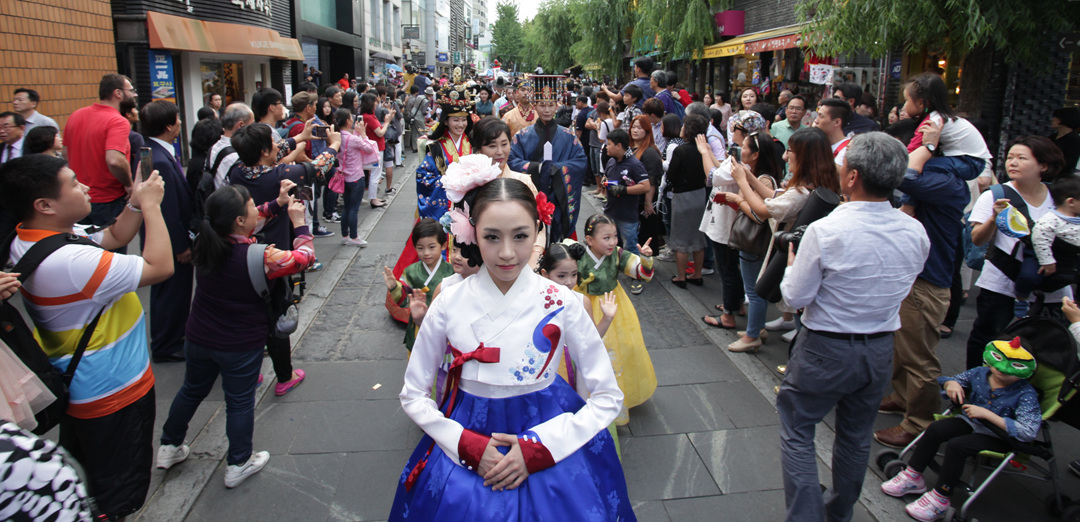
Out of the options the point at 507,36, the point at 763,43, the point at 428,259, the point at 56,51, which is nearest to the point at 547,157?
the point at 428,259

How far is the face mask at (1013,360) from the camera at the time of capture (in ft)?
9.87

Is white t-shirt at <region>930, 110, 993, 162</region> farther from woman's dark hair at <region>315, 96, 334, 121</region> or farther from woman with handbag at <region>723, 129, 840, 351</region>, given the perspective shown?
woman's dark hair at <region>315, 96, 334, 121</region>

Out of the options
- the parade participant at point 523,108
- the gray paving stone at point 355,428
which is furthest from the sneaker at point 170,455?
the parade participant at point 523,108

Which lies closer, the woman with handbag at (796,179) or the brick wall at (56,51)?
the woman with handbag at (796,179)

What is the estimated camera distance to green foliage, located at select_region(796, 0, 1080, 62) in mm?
6691

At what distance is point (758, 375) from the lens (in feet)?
15.4

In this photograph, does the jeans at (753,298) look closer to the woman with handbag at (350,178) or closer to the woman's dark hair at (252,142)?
the woman's dark hair at (252,142)

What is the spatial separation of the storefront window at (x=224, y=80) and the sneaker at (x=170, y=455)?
542 inches

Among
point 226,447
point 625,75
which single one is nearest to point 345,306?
point 226,447

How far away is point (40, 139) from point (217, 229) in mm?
2561

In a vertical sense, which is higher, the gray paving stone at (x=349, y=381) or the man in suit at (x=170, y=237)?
the man in suit at (x=170, y=237)

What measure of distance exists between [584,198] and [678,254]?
5.08 metres

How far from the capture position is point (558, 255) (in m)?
3.53

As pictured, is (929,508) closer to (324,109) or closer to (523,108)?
(523,108)
